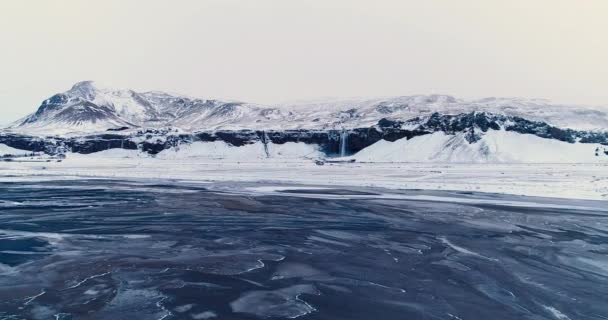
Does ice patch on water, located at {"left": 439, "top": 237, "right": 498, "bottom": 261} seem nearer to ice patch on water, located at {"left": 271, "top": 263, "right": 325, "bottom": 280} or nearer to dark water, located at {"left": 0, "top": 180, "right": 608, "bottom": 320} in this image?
dark water, located at {"left": 0, "top": 180, "right": 608, "bottom": 320}

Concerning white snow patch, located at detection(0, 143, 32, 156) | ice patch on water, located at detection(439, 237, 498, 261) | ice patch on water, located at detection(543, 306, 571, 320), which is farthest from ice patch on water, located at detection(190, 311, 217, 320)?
white snow patch, located at detection(0, 143, 32, 156)

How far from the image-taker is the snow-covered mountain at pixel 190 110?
5325 inches

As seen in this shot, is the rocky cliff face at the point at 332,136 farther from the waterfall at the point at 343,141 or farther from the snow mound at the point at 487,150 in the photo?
the snow mound at the point at 487,150

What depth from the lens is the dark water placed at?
8.49 meters

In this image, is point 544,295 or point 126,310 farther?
point 544,295

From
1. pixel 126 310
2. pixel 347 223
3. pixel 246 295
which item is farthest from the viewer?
pixel 347 223

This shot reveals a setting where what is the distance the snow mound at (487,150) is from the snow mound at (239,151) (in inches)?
539

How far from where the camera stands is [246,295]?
9.16m

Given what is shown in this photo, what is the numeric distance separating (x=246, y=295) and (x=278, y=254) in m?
3.60

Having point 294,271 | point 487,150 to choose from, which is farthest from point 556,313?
point 487,150

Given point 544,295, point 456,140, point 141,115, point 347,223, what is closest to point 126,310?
point 544,295

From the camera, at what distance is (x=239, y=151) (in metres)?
89.0

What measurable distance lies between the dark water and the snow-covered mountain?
106 metres

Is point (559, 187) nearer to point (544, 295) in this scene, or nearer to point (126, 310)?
point (544, 295)
